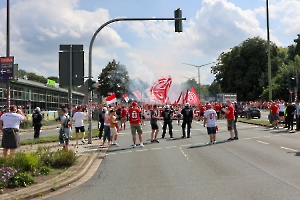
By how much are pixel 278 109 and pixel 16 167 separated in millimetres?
20991

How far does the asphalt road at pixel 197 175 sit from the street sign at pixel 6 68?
15215 mm

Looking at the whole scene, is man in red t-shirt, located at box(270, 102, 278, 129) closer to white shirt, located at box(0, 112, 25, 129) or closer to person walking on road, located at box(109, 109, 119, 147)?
person walking on road, located at box(109, 109, 119, 147)

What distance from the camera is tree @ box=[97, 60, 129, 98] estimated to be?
3366 inches

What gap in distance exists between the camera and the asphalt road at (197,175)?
775 cm

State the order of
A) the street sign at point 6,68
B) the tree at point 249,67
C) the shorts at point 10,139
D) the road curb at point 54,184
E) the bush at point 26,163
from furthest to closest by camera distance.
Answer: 1. the tree at point 249,67
2. the street sign at point 6,68
3. the shorts at point 10,139
4. the bush at point 26,163
5. the road curb at point 54,184

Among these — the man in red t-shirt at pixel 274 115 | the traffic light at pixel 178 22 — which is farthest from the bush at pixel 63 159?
the man in red t-shirt at pixel 274 115

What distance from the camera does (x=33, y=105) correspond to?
55219mm

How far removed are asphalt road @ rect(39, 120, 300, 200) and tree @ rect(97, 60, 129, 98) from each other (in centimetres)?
7049

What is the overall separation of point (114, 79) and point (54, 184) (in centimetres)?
8081

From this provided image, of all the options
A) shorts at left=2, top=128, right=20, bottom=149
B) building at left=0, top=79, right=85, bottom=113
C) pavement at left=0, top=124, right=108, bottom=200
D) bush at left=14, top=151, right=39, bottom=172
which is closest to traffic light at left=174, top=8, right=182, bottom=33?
pavement at left=0, top=124, right=108, bottom=200

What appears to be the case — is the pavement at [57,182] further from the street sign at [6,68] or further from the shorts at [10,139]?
the street sign at [6,68]

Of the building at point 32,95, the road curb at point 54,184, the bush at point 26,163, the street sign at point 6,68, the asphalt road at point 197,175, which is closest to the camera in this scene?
the road curb at point 54,184

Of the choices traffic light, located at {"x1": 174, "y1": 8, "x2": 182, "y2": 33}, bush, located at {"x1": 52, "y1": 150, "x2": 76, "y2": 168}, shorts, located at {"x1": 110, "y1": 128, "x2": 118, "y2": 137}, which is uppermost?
traffic light, located at {"x1": 174, "y1": 8, "x2": 182, "y2": 33}

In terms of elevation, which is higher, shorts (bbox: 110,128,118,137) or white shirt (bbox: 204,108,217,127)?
white shirt (bbox: 204,108,217,127)
